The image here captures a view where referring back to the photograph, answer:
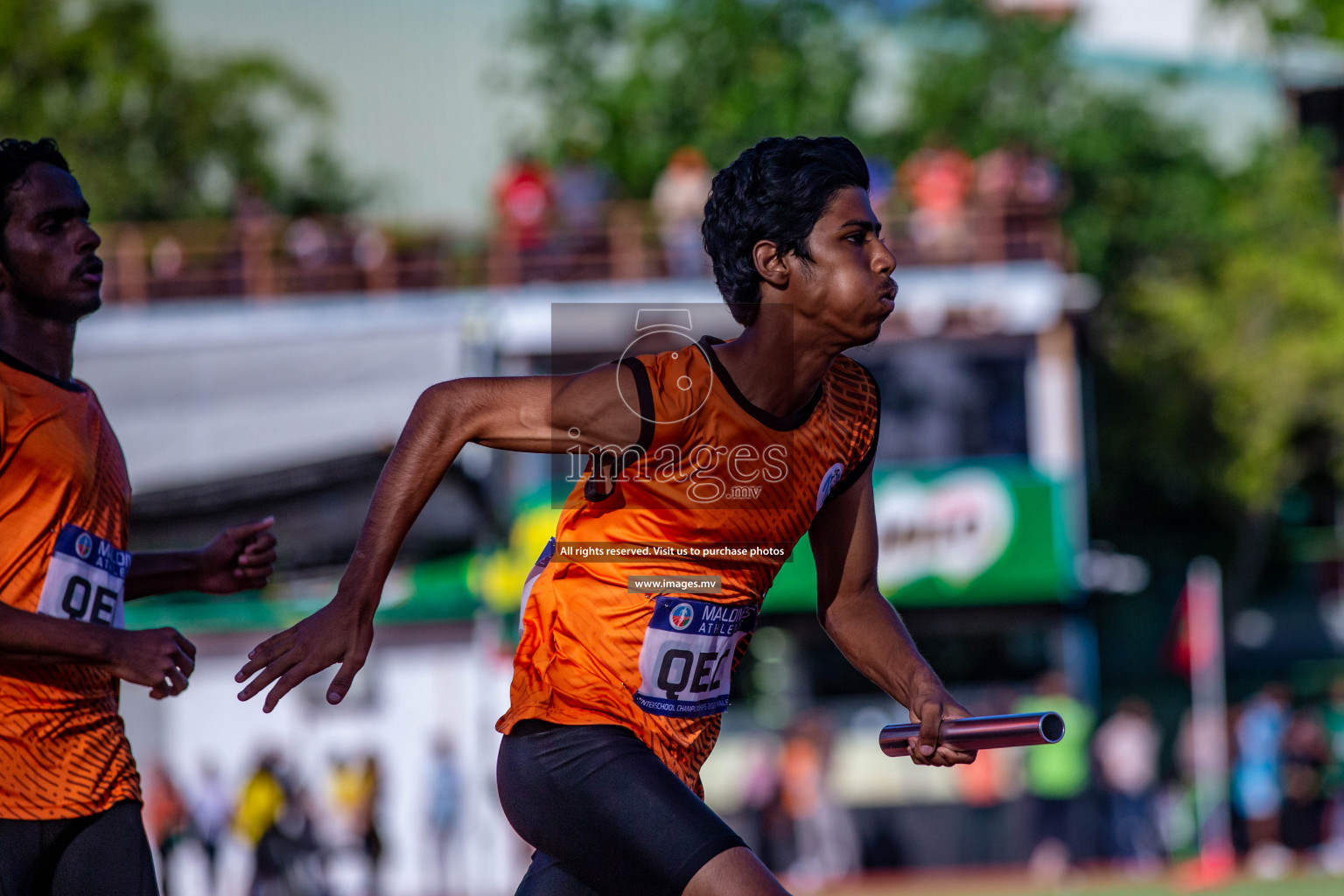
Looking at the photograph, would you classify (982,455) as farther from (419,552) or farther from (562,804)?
(562,804)

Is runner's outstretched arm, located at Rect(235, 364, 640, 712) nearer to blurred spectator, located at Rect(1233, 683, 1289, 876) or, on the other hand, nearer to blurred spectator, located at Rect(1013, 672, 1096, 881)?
blurred spectator, located at Rect(1013, 672, 1096, 881)

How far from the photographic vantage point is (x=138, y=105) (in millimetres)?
29406

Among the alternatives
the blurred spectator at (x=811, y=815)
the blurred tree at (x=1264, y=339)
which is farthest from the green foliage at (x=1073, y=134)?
the blurred spectator at (x=811, y=815)

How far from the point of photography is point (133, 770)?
4.12m

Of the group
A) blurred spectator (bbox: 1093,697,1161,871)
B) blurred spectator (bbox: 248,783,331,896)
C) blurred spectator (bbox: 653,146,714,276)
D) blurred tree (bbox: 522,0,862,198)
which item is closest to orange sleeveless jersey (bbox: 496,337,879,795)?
blurred spectator (bbox: 248,783,331,896)

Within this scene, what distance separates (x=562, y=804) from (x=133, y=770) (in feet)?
3.98

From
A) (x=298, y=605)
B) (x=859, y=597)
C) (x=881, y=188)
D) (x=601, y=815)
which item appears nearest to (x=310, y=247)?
(x=298, y=605)

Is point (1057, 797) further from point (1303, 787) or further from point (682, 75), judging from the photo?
point (682, 75)

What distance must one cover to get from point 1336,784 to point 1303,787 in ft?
3.44

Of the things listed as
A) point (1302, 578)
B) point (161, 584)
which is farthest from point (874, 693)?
point (161, 584)

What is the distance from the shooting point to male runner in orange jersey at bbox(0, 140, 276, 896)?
3.82 meters

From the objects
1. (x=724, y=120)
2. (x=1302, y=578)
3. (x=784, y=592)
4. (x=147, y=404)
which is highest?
(x=724, y=120)

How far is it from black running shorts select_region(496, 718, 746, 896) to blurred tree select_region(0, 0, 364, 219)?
1045 inches

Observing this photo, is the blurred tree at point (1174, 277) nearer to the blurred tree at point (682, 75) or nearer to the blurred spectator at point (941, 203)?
the blurred tree at point (682, 75)
